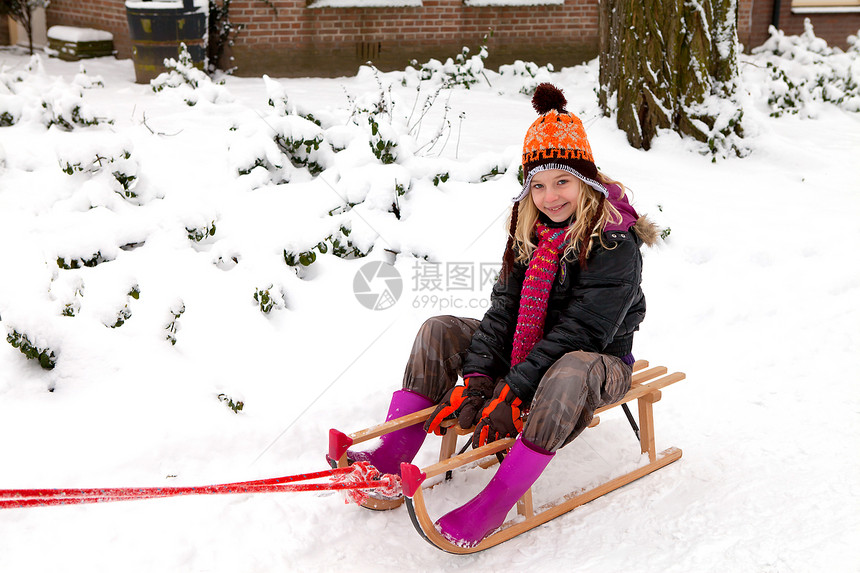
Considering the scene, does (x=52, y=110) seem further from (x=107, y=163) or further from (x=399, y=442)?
(x=399, y=442)

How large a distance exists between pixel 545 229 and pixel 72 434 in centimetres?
191

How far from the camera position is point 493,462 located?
279 centimetres

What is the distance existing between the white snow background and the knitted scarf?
1.78 ft

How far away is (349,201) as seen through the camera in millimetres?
4324

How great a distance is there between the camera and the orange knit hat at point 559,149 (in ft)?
8.38

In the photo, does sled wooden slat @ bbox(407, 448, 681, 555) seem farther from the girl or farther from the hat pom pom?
the hat pom pom

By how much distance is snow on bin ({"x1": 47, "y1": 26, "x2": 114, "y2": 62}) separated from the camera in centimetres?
945

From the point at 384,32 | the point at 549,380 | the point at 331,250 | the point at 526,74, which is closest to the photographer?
the point at 549,380

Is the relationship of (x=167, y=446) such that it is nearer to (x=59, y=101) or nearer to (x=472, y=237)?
(x=472, y=237)

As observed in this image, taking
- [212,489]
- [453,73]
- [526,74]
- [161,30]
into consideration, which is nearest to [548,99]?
[212,489]

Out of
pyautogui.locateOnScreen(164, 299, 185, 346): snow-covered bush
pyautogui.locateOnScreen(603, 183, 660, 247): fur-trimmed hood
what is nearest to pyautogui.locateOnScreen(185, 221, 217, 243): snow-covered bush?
pyautogui.locateOnScreen(164, 299, 185, 346): snow-covered bush
